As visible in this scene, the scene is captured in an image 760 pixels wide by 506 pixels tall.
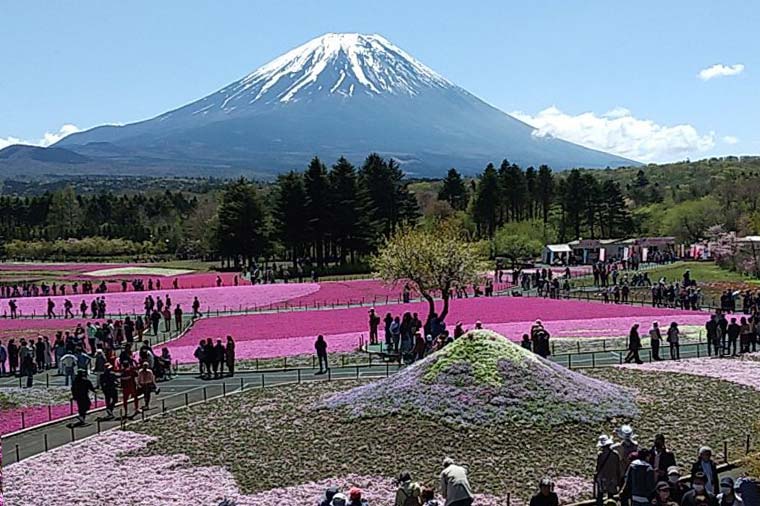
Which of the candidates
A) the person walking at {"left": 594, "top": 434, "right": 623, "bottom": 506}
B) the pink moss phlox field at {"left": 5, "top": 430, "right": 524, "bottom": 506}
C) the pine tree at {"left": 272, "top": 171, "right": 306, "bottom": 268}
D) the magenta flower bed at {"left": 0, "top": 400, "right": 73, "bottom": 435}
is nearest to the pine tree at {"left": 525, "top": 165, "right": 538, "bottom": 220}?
the pine tree at {"left": 272, "top": 171, "right": 306, "bottom": 268}

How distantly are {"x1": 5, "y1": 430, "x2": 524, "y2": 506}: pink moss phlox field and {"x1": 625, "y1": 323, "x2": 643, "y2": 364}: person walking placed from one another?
14.7 meters

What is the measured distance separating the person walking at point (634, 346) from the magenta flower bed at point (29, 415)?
17.5 meters

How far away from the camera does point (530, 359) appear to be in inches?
846

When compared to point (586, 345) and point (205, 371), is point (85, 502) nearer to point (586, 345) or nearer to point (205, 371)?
point (205, 371)

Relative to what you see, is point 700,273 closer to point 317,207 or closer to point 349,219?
point 349,219

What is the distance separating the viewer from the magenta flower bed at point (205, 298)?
53875 millimetres

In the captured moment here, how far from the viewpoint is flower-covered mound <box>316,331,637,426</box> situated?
20031 millimetres

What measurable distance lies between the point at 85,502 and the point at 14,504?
144cm

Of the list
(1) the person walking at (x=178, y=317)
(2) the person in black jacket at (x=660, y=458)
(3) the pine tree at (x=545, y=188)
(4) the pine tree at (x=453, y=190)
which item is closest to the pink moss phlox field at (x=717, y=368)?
(2) the person in black jacket at (x=660, y=458)

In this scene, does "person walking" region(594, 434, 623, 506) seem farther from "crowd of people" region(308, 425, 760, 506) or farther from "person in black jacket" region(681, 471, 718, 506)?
"person in black jacket" region(681, 471, 718, 506)

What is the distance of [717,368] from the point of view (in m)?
28.4

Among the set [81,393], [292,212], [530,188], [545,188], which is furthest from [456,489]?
[530,188]

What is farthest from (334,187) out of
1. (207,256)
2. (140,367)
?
(140,367)

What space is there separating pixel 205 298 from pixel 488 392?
3850 centimetres
